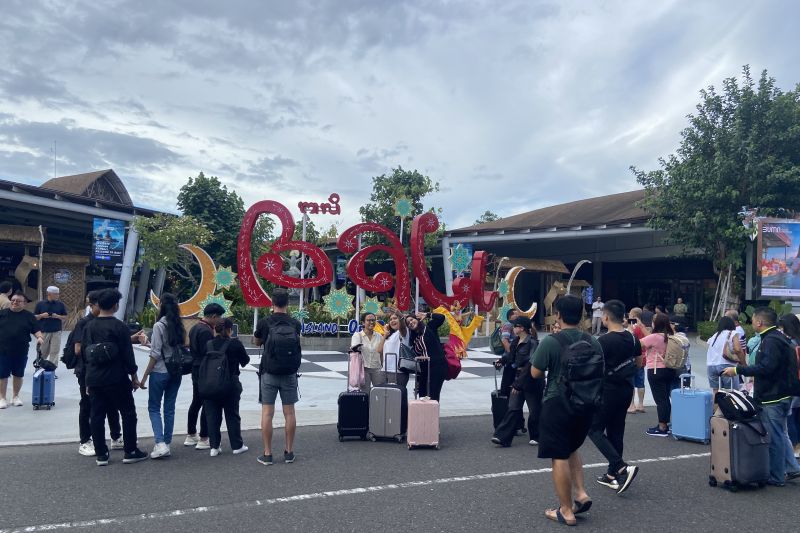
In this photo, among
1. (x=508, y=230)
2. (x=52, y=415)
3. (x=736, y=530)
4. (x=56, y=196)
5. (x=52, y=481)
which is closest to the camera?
(x=736, y=530)

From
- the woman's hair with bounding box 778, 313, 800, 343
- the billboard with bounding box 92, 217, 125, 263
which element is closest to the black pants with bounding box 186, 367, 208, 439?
the woman's hair with bounding box 778, 313, 800, 343

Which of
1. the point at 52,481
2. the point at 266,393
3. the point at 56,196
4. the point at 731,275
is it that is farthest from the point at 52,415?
the point at 731,275

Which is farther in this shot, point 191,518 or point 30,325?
point 30,325

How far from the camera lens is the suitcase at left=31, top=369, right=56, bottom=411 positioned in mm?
8289

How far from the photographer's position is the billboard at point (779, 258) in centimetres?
1989

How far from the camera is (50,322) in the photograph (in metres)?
9.59

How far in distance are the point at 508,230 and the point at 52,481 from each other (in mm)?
21301

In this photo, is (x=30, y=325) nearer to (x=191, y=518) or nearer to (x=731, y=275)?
(x=191, y=518)

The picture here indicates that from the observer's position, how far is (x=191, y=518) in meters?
4.50

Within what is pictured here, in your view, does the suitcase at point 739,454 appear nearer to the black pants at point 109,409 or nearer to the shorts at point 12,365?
the black pants at point 109,409

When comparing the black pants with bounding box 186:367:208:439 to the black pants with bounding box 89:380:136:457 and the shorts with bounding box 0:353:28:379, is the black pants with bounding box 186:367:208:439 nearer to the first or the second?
the black pants with bounding box 89:380:136:457

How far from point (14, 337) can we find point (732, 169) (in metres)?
20.4

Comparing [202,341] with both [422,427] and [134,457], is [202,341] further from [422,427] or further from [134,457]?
[422,427]

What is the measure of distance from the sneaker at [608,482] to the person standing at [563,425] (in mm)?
713
